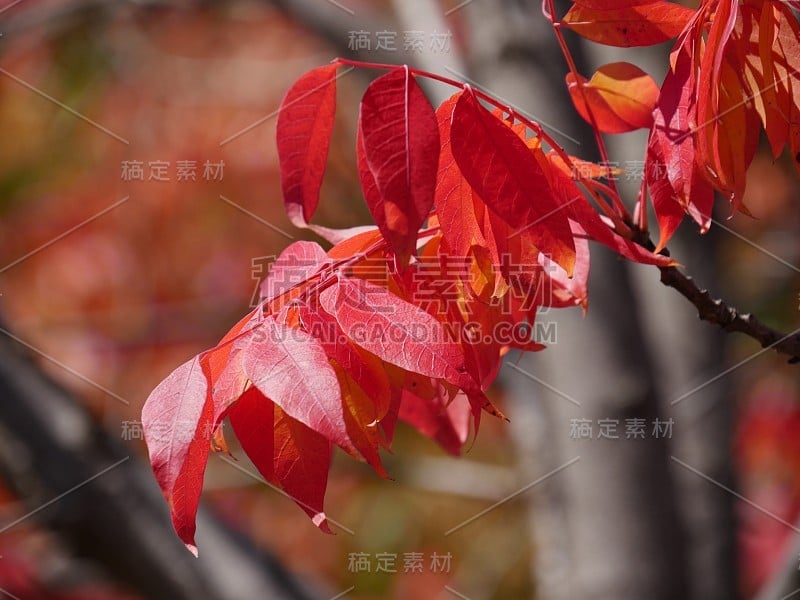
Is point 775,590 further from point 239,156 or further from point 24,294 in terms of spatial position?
point 24,294

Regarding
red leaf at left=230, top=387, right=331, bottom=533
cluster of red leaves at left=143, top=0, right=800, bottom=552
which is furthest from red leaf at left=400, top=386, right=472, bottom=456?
red leaf at left=230, top=387, right=331, bottom=533

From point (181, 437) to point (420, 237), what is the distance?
A: 0.27m

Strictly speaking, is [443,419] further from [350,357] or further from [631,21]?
[631,21]

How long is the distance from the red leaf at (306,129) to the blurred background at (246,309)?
0.51 m

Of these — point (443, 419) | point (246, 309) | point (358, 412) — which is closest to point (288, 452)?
point (358, 412)

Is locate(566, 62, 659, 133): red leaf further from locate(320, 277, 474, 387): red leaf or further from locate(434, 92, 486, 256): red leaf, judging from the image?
locate(320, 277, 474, 387): red leaf

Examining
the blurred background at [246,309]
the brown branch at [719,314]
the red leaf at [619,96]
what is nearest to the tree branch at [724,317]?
the brown branch at [719,314]

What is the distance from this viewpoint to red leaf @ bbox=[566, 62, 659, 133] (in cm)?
72

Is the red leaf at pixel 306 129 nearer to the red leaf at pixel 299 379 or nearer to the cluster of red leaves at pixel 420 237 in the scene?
the cluster of red leaves at pixel 420 237

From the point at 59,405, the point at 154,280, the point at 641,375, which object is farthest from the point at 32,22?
the point at 641,375

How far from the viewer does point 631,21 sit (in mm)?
653

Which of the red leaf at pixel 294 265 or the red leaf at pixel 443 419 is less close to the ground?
the red leaf at pixel 294 265

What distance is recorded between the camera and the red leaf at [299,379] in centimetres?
50

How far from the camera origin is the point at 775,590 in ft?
3.30
